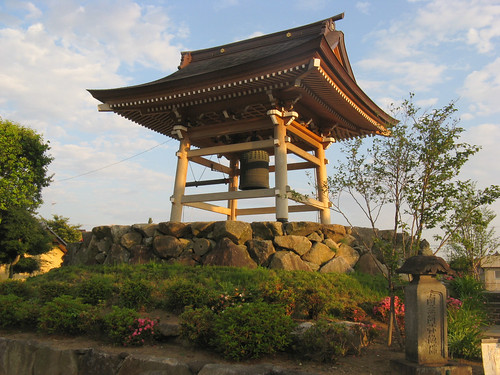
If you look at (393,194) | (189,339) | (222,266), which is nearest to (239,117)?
(222,266)

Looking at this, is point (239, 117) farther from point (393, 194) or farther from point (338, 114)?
point (393, 194)

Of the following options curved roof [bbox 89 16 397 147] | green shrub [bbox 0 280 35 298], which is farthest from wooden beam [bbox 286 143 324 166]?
green shrub [bbox 0 280 35 298]

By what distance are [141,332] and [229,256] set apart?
13.4ft

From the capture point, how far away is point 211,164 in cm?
1664

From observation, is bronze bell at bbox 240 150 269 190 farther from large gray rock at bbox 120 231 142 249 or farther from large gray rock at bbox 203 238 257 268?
large gray rock at bbox 120 231 142 249

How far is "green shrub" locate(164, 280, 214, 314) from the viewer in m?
8.37

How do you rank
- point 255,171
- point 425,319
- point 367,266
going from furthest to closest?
point 255,171 < point 367,266 < point 425,319

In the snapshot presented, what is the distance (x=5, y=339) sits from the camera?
8492 millimetres

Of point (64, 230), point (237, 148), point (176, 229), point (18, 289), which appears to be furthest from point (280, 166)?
point (64, 230)

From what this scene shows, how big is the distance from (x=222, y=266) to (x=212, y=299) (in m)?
2.92

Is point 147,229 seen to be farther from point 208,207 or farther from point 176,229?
point 208,207

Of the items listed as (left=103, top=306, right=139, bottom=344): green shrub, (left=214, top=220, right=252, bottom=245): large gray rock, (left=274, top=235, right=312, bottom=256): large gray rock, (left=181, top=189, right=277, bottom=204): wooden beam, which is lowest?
(left=103, top=306, right=139, bottom=344): green shrub

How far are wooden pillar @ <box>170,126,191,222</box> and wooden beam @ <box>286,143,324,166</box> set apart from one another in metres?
3.91

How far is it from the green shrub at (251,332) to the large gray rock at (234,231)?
15.8 ft
